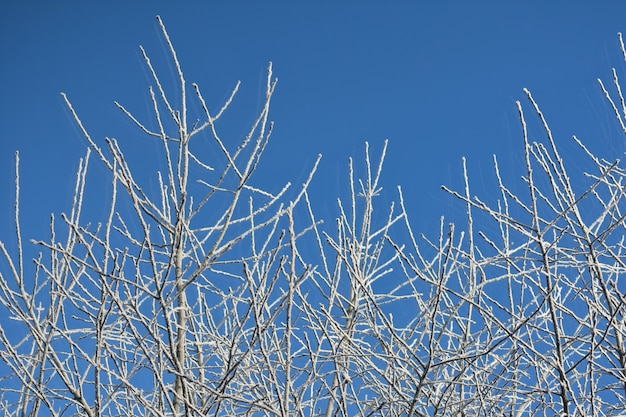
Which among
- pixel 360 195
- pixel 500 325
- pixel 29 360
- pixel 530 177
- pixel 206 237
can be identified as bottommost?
pixel 500 325

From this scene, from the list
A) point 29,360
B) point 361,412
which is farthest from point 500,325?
point 29,360

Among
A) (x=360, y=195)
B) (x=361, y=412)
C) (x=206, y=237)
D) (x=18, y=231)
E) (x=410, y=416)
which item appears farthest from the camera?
(x=360, y=195)

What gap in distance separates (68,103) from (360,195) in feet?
6.87

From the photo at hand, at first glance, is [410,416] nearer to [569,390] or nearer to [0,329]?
[569,390]

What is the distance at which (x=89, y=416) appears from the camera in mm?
2174

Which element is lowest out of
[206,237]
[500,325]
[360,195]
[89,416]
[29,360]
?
[89,416]

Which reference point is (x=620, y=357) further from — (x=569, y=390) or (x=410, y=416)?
(x=410, y=416)

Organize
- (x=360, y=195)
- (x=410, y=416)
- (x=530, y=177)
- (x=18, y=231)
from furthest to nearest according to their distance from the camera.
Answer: (x=360, y=195), (x=18, y=231), (x=410, y=416), (x=530, y=177)

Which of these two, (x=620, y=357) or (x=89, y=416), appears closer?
(x=89, y=416)

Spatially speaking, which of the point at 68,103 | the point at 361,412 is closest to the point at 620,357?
the point at 361,412

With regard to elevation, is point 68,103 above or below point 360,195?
below

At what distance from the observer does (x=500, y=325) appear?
6.54 feet

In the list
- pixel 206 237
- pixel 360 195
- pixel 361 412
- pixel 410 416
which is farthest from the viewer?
pixel 360 195

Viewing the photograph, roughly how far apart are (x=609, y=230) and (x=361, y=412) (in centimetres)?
114
